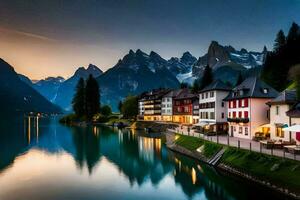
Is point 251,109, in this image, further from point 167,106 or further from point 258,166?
point 167,106

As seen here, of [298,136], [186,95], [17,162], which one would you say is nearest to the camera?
[298,136]

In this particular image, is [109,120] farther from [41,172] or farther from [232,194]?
[232,194]

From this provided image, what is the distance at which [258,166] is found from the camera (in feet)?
118

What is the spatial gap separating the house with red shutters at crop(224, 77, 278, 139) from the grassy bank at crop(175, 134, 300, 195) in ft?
41.1

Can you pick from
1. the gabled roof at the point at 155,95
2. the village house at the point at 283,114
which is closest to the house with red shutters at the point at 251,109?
the village house at the point at 283,114

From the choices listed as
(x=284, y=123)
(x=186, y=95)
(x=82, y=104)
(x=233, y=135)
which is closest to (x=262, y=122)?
(x=233, y=135)

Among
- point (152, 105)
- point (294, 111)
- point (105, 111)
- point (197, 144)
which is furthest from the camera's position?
point (105, 111)

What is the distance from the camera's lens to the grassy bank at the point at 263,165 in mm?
30156

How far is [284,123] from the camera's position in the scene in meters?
47.5

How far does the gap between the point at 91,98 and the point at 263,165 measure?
154954 millimetres

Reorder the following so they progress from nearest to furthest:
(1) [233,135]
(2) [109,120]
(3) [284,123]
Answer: (3) [284,123]
(1) [233,135]
(2) [109,120]

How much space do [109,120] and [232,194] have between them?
459 ft

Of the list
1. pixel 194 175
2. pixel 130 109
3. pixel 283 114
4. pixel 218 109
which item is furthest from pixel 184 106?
pixel 194 175

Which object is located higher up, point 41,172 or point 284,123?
point 284,123
